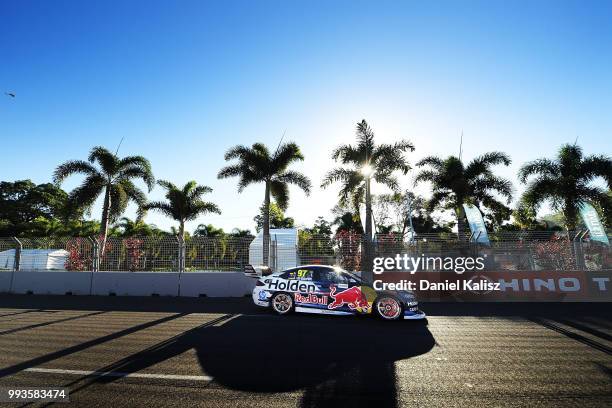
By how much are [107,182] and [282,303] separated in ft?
57.3

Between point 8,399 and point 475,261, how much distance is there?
43.4 feet

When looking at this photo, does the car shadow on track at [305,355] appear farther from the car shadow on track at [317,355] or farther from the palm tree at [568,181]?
the palm tree at [568,181]

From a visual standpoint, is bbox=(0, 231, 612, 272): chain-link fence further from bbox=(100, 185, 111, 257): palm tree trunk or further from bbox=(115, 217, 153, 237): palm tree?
bbox=(115, 217, 153, 237): palm tree

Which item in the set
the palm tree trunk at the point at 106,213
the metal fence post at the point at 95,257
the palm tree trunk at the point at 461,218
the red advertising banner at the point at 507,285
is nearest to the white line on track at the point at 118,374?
the red advertising banner at the point at 507,285

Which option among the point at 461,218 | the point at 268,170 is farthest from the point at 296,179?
the point at 461,218

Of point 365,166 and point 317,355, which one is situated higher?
point 365,166

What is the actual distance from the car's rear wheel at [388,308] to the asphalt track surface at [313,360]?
285 millimetres

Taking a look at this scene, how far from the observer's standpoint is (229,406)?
358cm

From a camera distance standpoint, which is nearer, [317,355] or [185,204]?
[317,355]

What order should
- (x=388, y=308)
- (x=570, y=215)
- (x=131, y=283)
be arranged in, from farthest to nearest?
(x=570, y=215) → (x=131, y=283) → (x=388, y=308)

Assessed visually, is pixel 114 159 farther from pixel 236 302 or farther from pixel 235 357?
pixel 235 357

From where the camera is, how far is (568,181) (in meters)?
18.1

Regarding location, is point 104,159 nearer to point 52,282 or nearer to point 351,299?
point 52,282

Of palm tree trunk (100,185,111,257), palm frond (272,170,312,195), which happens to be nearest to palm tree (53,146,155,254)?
palm tree trunk (100,185,111,257)
